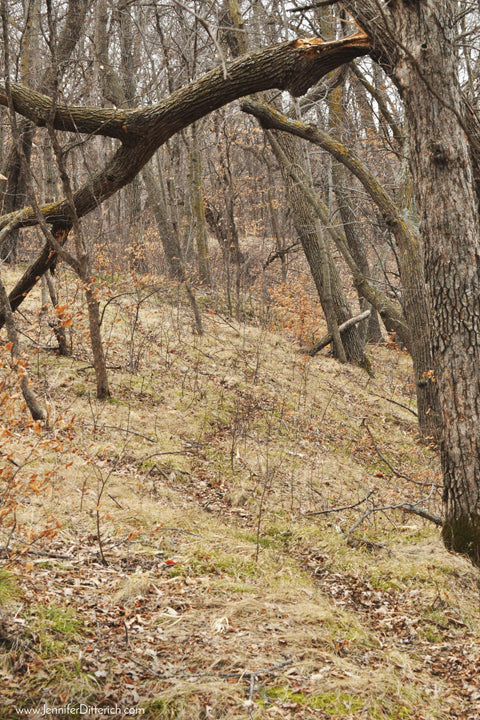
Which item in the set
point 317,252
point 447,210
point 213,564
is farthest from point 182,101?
point 317,252

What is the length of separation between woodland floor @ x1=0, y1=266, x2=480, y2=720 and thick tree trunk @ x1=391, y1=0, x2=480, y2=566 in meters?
0.85

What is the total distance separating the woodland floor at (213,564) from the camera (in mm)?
2986

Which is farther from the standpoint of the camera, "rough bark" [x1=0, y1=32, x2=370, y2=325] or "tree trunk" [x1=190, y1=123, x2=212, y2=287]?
"tree trunk" [x1=190, y1=123, x2=212, y2=287]

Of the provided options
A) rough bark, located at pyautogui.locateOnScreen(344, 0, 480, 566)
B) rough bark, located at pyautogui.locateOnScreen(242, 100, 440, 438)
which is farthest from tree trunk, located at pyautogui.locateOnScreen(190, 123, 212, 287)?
rough bark, located at pyautogui.locateOnScreen(344, 0, 480, 566)

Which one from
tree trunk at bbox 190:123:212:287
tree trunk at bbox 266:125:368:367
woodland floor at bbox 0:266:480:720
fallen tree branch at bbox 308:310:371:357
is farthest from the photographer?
tree trunk at bbox 190:123:212:287

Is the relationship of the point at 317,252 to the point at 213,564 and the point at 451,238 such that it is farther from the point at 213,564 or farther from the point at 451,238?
the point at 213,564

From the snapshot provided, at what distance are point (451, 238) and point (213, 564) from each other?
3.14 m

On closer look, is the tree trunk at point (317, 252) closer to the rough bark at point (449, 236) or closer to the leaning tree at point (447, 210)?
the leaning tree at point (447, 210)

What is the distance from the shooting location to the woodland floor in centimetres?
299

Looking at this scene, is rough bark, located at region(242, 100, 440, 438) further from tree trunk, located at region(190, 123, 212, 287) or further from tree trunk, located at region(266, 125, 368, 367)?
tree trunk, located at region(190, 123, 212, 287)

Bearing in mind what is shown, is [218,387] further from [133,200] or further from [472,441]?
[133,200]

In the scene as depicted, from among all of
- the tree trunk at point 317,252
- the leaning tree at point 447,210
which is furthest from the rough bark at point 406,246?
the tree trunk at point 317,252

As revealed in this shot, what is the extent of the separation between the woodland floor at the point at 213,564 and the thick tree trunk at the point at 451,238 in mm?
852

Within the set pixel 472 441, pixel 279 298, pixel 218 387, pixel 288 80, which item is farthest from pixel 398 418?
pixel 288 80
